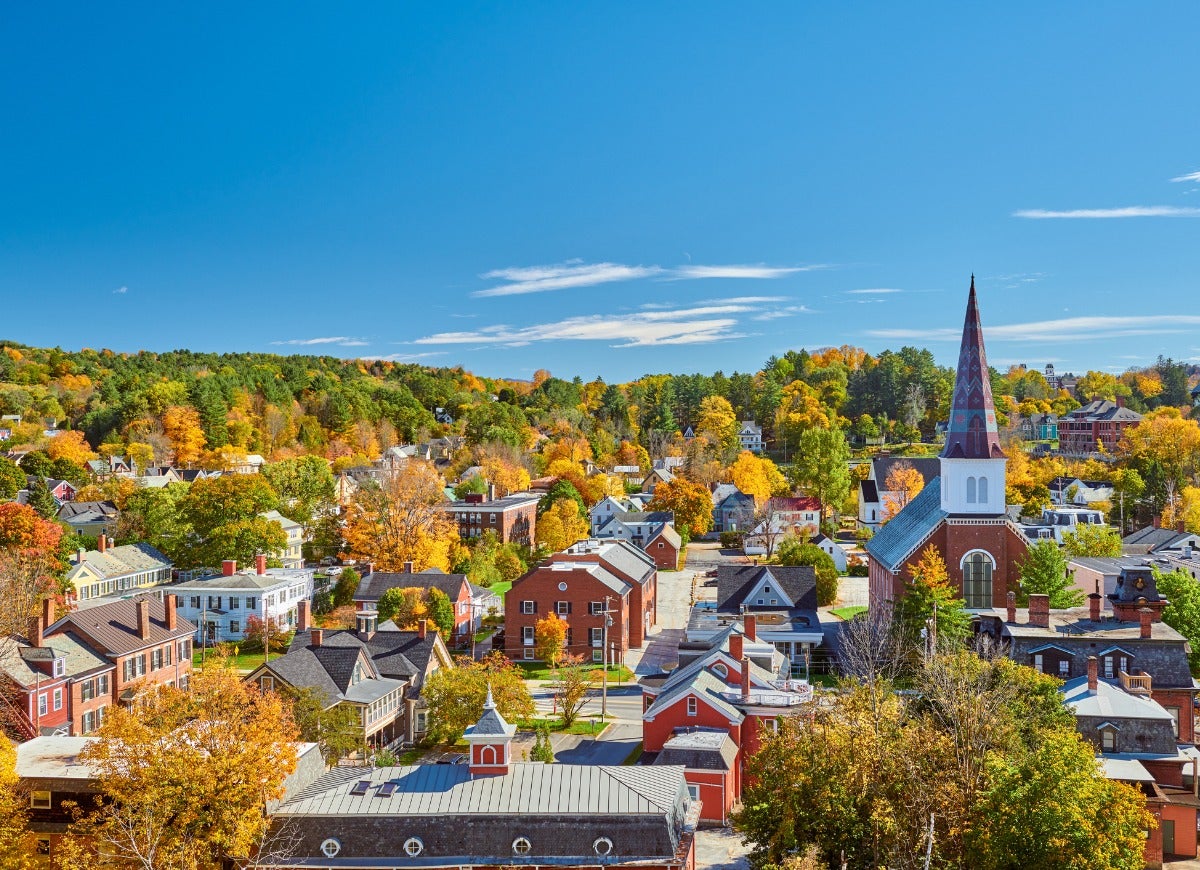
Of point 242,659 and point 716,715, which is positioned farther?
point 242,659

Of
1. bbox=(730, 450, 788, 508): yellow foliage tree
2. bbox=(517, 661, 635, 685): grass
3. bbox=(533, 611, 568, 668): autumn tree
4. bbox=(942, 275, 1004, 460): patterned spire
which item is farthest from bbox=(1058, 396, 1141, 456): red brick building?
bbox=(533, 611, 568, 668): autumn tree

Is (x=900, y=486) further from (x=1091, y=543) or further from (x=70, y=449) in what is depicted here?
(x=70, y=449)

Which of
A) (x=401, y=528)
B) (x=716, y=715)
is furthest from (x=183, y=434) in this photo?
(x=716, y=715)

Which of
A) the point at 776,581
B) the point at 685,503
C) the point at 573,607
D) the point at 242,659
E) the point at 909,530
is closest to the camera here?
the point at 909,530

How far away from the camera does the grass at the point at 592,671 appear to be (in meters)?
54.3

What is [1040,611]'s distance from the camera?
44000mm

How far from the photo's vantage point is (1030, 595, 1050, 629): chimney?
43.7 metres

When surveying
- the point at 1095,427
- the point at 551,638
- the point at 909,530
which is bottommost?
the point at 551,638

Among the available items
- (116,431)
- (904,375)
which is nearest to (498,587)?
(116,431)

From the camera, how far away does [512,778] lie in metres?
29.3

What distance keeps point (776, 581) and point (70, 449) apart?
3263 inches

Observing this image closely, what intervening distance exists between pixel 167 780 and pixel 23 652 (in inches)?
817

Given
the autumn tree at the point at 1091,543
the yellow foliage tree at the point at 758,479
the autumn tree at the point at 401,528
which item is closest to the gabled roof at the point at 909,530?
the autumn tree at the point at 1091,543

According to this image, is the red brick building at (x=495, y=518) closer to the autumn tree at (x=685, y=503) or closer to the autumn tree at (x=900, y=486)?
the autumn tree at (x=685, y=503)
